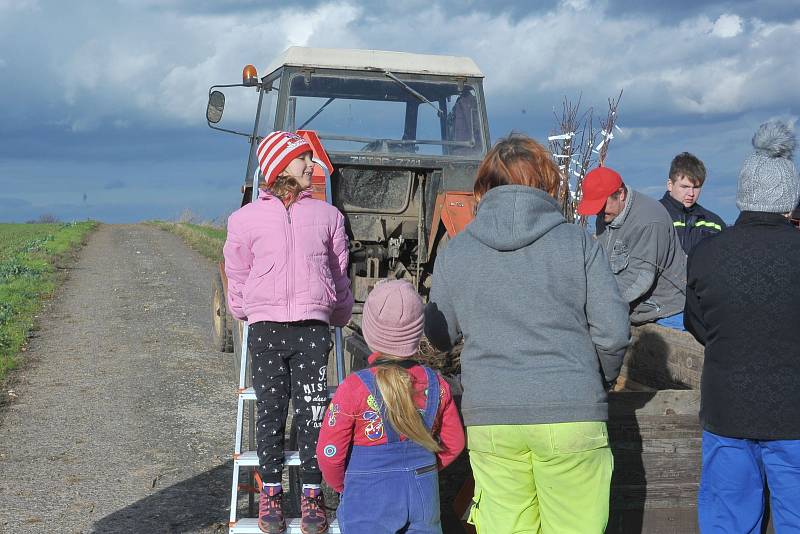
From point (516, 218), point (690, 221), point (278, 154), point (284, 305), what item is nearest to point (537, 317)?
point (516, 218)

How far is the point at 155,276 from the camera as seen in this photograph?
17984 mm

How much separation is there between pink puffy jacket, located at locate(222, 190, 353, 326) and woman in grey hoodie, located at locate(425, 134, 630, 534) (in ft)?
3.56

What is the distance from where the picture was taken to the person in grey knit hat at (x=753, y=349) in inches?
127

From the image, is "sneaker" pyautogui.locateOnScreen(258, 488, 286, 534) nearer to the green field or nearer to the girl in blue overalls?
the girl in blue overalls

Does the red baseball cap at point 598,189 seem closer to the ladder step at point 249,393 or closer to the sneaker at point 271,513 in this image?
the ladder step at point 249,393

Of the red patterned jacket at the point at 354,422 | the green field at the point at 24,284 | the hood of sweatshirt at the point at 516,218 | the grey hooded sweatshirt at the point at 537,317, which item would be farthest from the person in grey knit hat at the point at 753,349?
the green field at the point at 24,284

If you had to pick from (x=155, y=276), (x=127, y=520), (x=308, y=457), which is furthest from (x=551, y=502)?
(x=155, y=276)

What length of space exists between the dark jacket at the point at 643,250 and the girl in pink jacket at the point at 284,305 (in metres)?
1.59

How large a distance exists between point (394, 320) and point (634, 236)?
2100 mm

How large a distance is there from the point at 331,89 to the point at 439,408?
539 centimetres

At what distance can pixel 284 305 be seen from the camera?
13.2ft

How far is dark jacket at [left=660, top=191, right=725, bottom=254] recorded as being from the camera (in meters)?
6.20

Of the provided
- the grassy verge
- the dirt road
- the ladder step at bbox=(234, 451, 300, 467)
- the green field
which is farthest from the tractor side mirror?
the grassy verge

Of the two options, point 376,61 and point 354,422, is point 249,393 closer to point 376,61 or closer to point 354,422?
point 354,422
